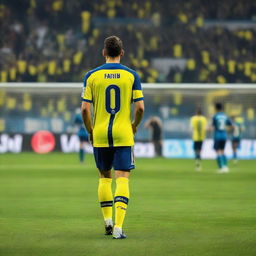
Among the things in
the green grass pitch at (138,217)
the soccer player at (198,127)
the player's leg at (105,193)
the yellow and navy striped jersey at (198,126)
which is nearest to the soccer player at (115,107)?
the player's leg at (105,193)

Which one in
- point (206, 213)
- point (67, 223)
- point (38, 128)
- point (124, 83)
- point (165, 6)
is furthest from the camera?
point (165, 6)

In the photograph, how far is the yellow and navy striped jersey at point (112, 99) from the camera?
783 centimetres

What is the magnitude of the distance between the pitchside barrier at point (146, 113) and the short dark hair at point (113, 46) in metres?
26.2

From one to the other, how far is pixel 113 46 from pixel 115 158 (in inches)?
42.2

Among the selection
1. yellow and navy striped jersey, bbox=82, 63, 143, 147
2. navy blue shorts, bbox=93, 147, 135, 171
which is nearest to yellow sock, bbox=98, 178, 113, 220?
navy blue shorts, bbox=93, 147, 135, 171

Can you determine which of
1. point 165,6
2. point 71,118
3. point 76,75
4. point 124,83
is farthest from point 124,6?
point 124,83

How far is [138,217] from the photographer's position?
33.1 ft

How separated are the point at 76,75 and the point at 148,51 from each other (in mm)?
3652

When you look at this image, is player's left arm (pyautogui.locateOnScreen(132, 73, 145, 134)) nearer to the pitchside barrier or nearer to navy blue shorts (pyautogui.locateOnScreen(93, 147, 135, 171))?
navy blue shorts (pyautogui.locateOnScreen(93, 147, 135, 171))

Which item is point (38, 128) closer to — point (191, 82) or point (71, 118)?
point (71, 118)

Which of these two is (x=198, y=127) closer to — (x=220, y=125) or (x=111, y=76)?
(x=220, y=125)

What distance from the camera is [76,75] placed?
3719 cm

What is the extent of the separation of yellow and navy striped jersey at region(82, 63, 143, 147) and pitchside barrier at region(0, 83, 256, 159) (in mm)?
26095

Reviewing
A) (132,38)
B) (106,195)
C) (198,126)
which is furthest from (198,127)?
(106,195)
